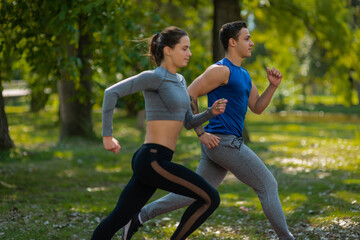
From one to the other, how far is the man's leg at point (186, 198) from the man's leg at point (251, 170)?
243 mm

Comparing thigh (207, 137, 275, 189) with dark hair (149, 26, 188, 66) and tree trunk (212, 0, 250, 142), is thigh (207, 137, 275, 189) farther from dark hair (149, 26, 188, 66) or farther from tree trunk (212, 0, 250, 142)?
tree trunk (212, 0, 250, 142)

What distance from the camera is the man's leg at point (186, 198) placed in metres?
4.71

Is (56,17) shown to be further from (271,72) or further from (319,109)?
(319,109)

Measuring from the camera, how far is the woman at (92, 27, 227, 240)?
386 centimetres

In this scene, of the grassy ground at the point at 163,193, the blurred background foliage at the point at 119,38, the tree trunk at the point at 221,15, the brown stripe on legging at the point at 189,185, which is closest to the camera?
the brown stripe on legging at the point at 189,185

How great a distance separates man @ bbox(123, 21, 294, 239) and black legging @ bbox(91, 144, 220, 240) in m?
0.51

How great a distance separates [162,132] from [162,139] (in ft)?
0.18

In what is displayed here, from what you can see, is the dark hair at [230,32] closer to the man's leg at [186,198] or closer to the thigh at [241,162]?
the thigh at [241,162]

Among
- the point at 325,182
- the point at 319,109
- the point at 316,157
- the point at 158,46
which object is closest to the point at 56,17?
the point at 158,46

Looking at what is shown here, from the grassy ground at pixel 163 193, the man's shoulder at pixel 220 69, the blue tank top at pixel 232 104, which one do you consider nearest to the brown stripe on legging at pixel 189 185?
the blue tank top at pixel 232 104

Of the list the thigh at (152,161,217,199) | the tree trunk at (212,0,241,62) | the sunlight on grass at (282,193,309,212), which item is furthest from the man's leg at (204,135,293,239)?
the tree trunk at (212,0,241,62)

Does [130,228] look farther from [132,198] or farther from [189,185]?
[189,185]

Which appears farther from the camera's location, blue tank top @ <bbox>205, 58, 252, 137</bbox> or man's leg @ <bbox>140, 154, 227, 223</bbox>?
man's leg @ <bbox>140, 154, 227, 223</bbox>

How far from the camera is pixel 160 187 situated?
3.95m
